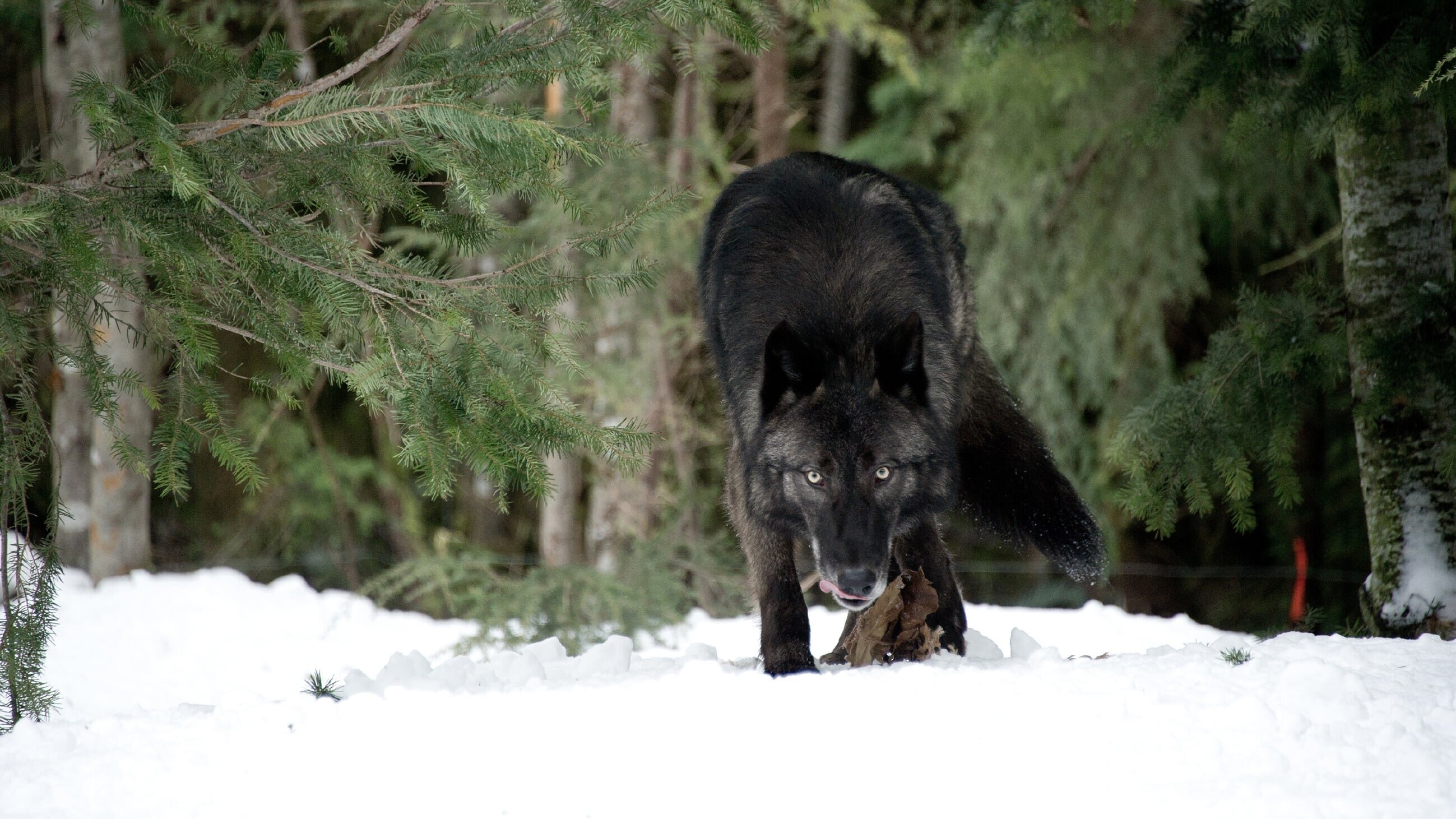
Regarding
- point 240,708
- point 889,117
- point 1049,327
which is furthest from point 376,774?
point 889,117

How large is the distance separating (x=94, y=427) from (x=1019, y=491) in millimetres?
6688

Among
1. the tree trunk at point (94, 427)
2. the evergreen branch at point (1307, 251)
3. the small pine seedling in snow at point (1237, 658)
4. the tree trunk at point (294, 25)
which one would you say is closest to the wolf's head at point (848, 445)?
the small pine seedling in snow at point (1237, 658)

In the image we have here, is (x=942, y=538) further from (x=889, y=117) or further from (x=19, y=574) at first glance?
Answer: (x=889, y=117)

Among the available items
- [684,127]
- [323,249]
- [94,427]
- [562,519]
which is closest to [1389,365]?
[323,249]

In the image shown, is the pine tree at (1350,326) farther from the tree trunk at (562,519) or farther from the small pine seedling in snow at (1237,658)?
the tree trunk at (562,519)

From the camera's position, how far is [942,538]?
4477 millimetres

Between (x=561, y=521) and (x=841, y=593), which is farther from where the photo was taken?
(x=561, y=521)

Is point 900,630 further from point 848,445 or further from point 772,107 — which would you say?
point 772,107

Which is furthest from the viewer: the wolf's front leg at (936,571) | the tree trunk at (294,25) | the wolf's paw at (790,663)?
the tree trunk at (294,25)

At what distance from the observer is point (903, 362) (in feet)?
12.4

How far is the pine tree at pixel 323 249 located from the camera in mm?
3008

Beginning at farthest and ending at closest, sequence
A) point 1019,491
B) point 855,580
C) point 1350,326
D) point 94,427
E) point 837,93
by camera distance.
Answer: point 837,93 < point 94,427 < point 1019,491 < point 1350,326 < point 855,580

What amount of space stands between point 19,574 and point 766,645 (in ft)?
7.88

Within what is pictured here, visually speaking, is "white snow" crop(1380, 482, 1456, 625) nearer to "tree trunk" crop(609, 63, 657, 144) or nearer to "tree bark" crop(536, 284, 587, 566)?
"tree trunk" crop(609, 63, 657, 144)
